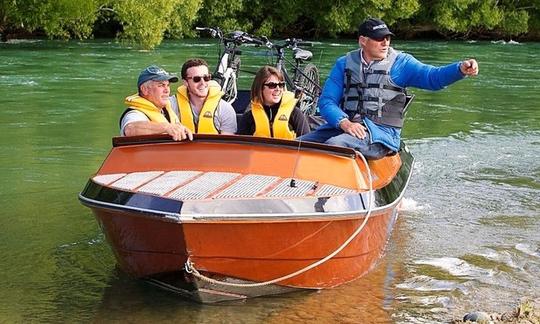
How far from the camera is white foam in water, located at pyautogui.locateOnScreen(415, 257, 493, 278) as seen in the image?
546 cm

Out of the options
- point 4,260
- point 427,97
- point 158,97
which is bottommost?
point 427,97

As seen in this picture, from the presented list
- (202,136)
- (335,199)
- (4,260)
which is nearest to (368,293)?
(335,199)

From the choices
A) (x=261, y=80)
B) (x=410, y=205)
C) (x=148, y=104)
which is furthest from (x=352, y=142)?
(x=410, y=205)

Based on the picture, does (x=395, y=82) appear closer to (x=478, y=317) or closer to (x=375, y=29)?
(x=375, y=29)

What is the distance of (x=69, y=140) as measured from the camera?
401 inches

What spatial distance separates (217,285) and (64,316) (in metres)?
0.91

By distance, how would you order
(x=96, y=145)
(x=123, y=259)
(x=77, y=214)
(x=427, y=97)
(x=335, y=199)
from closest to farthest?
(x=335, y=199) < (x=123, y=259) < (x=77, y=214) < (x=96, y=145) < (x=427, y=97)

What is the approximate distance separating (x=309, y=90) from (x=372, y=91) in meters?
3.53

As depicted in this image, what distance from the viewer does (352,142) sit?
5262 mm

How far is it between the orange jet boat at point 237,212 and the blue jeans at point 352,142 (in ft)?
0.45

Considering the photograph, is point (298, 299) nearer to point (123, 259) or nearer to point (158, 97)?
point (123, 259)

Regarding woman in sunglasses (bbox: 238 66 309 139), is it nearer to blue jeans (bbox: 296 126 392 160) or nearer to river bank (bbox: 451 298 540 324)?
blue jeans (bbox: 296 126 392 160)

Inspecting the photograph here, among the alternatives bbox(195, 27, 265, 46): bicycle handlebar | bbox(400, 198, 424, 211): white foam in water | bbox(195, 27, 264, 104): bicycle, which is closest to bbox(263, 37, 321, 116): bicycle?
bbox(195, 27, 265, 46): bicycle handlebar

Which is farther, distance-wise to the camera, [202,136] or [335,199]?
[202,136]
